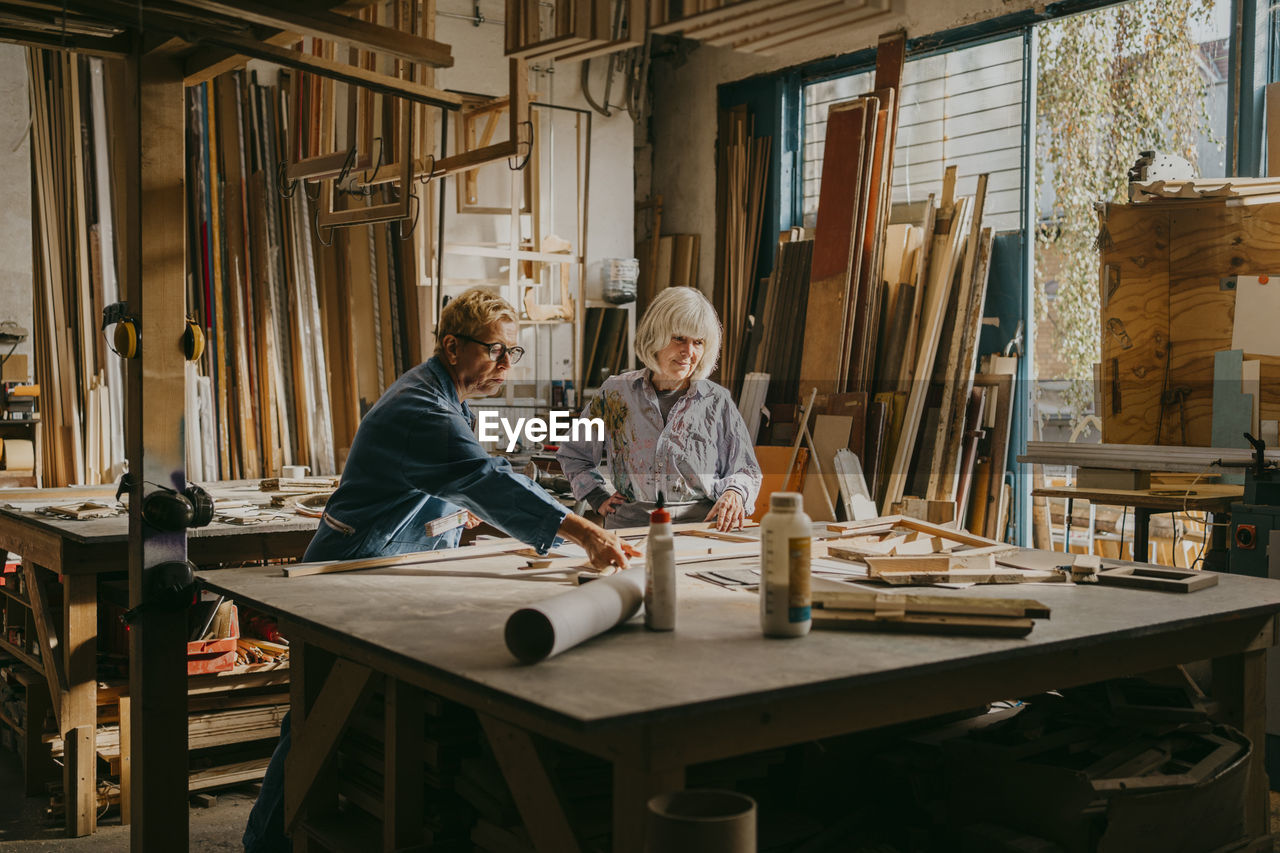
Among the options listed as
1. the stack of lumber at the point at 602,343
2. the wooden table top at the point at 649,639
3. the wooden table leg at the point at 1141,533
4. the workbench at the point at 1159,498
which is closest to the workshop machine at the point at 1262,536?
the workbench at the point at 1159,498

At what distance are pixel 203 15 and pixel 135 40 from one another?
0.71 feet

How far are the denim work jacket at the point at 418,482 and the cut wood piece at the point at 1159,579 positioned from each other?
1379 millimetres

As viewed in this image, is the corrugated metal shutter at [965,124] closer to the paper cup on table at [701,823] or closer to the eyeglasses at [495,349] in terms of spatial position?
the eyeglasses at [495,349]

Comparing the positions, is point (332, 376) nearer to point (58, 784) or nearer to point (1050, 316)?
point (58, 784)

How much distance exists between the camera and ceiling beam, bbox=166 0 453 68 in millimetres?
2652

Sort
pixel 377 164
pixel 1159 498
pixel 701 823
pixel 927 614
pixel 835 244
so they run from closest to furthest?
pixel 701 823, pixel 927 614, pixel 1159 498, pixel 377 164, pixel 835 244

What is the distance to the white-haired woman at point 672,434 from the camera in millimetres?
3938

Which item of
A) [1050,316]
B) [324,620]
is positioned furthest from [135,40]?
[1050,316]

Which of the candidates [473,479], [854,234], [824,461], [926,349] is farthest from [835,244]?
[473,479]

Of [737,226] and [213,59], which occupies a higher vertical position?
[737,226]

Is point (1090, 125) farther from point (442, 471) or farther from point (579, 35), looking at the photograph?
point (442, 471)

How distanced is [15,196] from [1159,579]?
236 inches

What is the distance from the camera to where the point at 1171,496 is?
4.25 m

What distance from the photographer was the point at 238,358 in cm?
651
